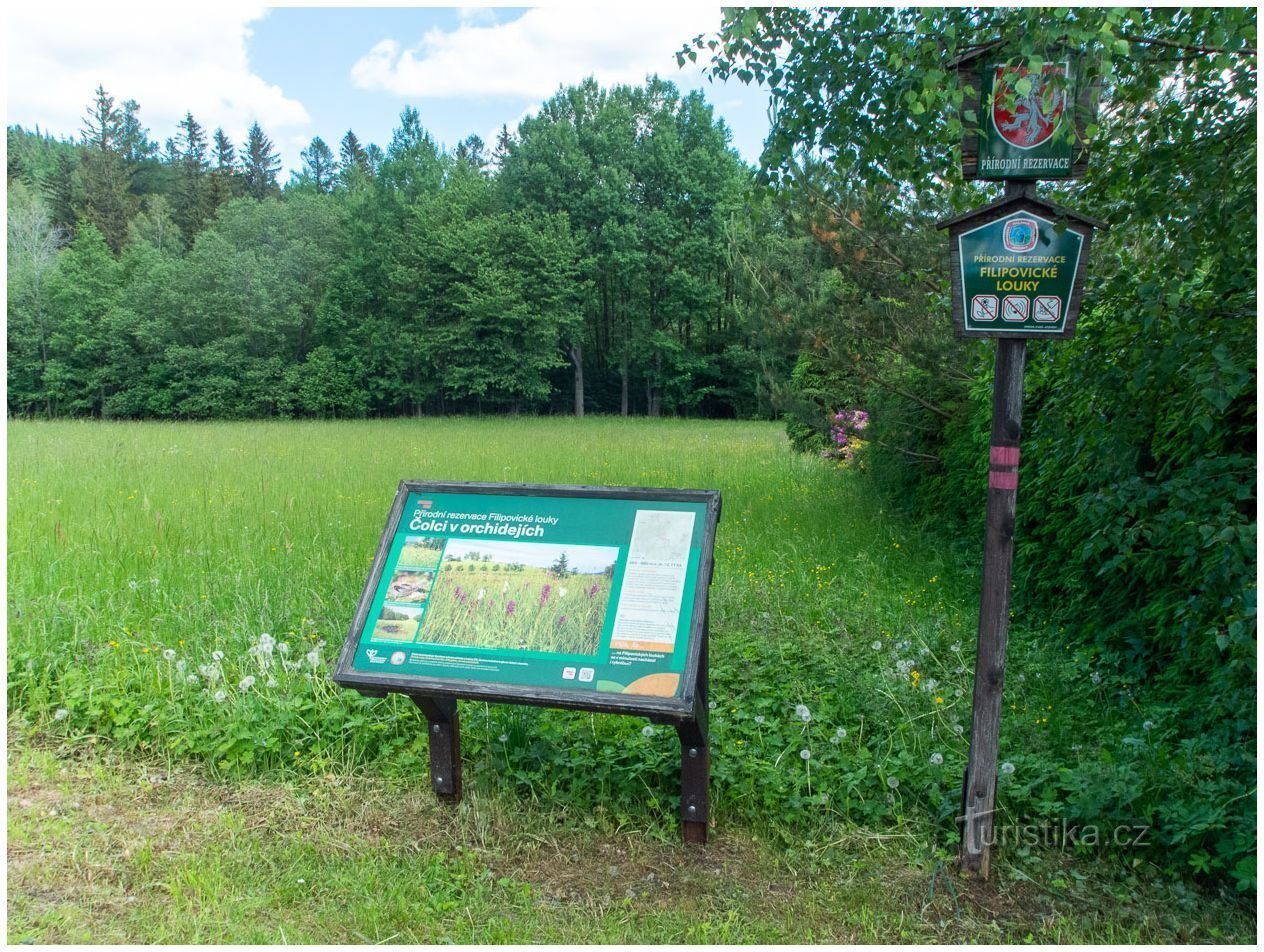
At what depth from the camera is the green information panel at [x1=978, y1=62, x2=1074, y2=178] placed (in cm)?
309

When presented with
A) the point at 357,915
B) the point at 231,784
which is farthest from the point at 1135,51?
the point at 231,784

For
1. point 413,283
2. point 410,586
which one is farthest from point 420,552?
point 413,283

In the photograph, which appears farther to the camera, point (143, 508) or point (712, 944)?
point (143, 508)

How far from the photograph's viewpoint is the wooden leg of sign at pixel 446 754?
3746mm

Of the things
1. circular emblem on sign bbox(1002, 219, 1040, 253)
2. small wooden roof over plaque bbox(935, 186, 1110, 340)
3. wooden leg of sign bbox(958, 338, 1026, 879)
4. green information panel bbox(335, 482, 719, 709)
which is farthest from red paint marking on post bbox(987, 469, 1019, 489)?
green information panel bbox(335, 482, 719, 709)

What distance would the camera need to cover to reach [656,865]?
344cm

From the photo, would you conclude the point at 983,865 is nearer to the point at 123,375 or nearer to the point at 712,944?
the point at 712,944

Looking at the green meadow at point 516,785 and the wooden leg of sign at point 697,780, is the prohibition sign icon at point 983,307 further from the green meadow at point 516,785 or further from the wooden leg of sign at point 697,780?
the green meadow at point 516,785

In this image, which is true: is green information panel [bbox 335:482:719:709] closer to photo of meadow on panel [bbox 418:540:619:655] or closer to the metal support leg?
photo of meadow on panel [bbox 418:540:619:655]

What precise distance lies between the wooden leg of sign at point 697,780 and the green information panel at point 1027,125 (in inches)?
76.6

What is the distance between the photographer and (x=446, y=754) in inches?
149

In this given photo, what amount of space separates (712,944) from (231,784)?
2.20 metres

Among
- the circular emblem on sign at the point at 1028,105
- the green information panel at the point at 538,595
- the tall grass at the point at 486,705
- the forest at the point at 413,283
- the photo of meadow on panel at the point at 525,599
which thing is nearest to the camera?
the circular emblem on sign at the point at 1028,105

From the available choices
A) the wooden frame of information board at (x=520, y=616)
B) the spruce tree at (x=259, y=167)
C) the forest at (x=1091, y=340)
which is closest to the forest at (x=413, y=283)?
the spruce tree at (x=259, y=167)
